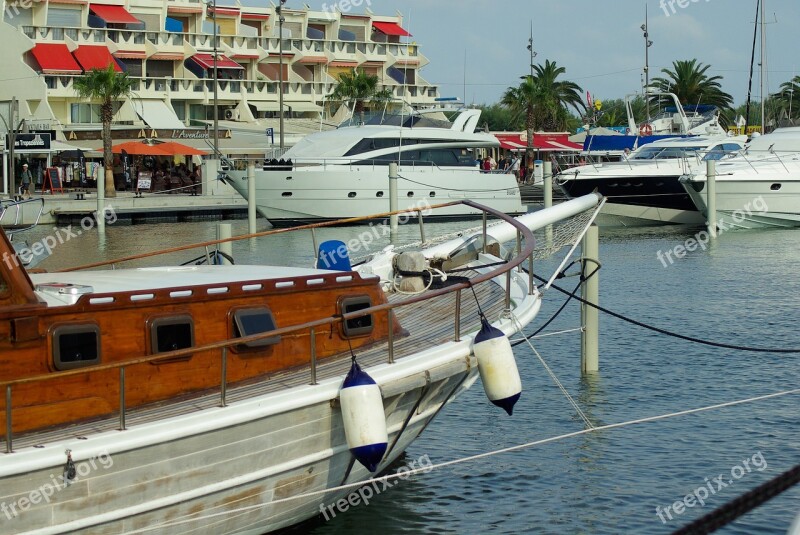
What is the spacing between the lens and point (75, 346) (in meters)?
7.66

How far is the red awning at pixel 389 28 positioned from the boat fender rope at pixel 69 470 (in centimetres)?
6854

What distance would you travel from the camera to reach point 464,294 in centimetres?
1159

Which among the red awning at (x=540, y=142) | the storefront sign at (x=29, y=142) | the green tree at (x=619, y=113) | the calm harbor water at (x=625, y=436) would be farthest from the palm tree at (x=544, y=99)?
the calm harbor water at (x=625, y=436)

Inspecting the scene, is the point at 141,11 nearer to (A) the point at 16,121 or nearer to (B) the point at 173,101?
(B) the point at 173,101

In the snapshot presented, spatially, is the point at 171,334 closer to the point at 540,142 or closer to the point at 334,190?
the point at 334,190

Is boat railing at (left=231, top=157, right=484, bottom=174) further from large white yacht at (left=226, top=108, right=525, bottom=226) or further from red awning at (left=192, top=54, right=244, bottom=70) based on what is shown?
red awning at (left=192, top=54, right=244, bottom=70)

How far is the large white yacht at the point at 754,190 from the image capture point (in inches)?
1309

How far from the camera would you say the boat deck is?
7.48 metres

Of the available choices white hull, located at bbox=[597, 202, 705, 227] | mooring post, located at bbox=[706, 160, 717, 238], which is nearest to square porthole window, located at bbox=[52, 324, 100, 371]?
mooring post, located at bbox=[706, 160, 717, 238]

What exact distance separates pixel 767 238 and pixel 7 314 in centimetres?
2745

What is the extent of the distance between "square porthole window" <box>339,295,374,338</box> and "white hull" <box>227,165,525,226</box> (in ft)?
87.5

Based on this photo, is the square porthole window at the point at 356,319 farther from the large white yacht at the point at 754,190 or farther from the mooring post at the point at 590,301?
the large white yacht at the point at 754,190

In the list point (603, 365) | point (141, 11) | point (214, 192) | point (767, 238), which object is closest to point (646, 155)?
point (767, 238)

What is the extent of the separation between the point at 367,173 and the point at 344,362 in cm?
2779
